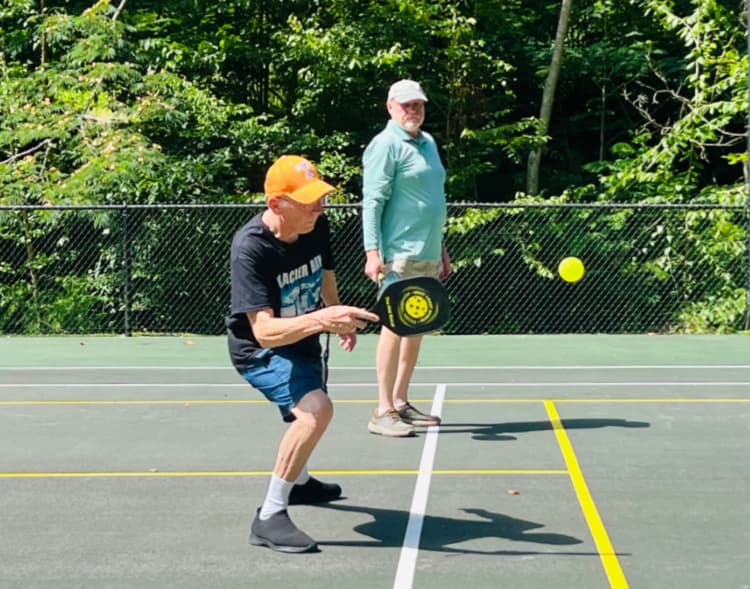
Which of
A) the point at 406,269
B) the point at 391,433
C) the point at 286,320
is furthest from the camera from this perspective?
the point at 391,433

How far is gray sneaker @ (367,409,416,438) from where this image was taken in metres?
7.84

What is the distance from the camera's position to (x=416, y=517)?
5.96 meters

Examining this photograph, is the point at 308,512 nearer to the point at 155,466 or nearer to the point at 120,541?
the point at 120,541

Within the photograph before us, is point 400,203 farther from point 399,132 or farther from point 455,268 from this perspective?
point 455,268

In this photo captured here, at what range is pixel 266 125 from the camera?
18031mm

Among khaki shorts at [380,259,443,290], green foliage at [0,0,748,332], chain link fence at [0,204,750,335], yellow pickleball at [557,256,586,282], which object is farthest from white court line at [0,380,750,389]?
chain link fence at [0,204,750,335]

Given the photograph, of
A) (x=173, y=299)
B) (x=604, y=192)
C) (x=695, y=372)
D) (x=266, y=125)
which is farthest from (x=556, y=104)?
(x=695, y=372)

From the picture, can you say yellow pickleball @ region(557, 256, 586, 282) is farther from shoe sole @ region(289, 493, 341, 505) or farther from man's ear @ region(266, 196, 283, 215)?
man's ear @ region(266, 196, 283, 215)

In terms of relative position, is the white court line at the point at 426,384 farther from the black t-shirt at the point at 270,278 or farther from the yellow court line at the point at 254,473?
the black t-shirt at the point at 270,278

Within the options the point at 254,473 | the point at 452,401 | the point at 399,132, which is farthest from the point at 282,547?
the point at 452,401

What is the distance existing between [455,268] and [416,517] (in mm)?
9604

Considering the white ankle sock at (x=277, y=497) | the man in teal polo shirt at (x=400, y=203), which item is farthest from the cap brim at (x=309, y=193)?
the man in teal polo shirt at (x=400, y=203)

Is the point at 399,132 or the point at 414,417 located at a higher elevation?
the point at 399,132

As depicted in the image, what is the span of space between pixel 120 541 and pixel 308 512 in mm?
962
